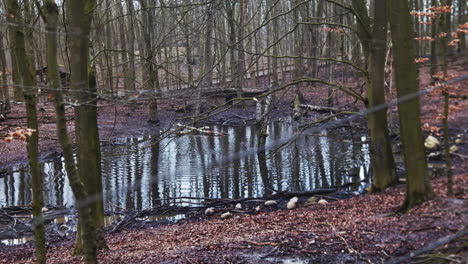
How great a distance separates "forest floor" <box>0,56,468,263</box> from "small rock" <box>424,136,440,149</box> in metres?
0.32

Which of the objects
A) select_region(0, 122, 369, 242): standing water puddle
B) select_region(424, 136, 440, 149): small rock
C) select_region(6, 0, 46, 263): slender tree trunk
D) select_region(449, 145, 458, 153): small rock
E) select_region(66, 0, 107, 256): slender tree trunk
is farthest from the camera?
select_region(0, 122, 369, 242): standing water puddle

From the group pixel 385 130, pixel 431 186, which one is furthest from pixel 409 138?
pixel 385 130

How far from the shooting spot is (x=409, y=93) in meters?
6.55

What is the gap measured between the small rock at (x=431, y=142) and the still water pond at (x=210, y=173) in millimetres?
3300

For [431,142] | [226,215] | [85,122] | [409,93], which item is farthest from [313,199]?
[85,122]

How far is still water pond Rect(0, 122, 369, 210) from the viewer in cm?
1247

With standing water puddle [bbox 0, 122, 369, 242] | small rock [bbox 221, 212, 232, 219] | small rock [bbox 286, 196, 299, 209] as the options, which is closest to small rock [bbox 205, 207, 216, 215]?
small rock [bbox 221, 212, 232, 219]

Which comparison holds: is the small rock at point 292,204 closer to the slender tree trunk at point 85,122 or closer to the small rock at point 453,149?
the slender tree trunk at point 85,122

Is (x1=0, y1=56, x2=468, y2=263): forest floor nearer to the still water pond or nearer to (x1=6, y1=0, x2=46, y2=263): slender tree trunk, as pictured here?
(x1=6, y1=0, x2=46, y2=263): slender tree trunk

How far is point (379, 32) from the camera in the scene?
31.3 feet

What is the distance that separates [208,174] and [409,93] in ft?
28.8

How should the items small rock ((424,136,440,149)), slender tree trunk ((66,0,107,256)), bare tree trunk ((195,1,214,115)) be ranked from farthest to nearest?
1. bare tree trunk ((195,1,214,115))
2. small rock ((424,136,440,149))
3. slender tree trunk ((66,0,107,256))

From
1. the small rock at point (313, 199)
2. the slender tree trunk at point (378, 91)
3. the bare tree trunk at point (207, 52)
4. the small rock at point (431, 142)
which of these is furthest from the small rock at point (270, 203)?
the small rock at point (431, 142)

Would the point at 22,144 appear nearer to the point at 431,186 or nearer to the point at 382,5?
the point at 382,5
